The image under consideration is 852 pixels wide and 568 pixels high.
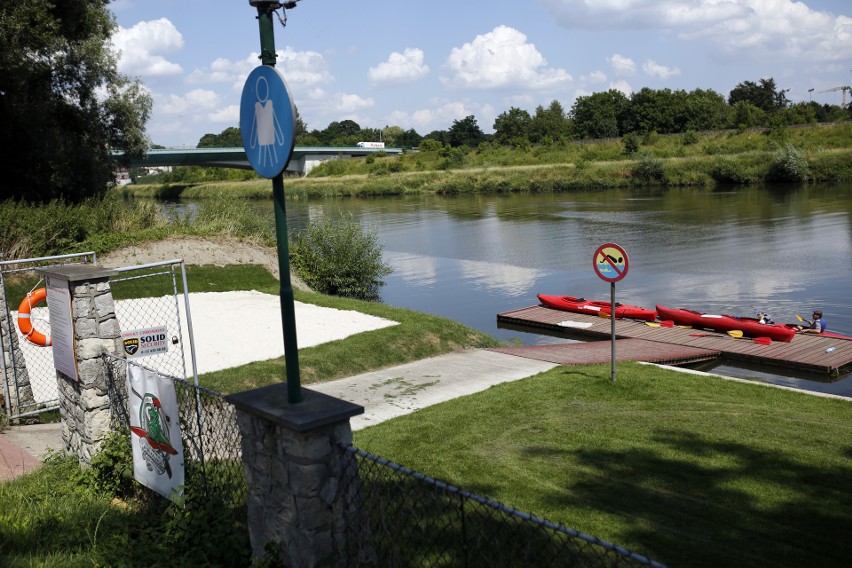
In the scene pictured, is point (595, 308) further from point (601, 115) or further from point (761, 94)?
point (761, 94)

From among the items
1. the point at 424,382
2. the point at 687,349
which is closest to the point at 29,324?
the point at 424,382

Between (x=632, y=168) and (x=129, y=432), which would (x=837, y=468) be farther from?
(x=632, y=168)

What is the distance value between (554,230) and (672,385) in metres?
31.2

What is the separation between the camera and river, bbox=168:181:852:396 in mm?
24203

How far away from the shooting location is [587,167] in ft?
248

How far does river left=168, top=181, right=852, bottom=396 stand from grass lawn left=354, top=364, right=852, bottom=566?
260 inches

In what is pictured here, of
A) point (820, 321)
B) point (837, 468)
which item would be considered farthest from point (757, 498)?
point (820, 321)

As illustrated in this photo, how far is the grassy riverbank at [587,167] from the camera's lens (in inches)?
2547

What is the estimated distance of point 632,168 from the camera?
72.1 metres

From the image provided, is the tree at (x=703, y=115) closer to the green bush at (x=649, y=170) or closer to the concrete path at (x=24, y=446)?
the green bush at (x=649, y=170)

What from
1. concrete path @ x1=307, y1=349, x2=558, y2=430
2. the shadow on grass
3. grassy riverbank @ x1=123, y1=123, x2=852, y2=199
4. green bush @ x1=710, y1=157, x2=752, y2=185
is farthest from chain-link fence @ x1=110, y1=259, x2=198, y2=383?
green bush @ x1=710, y1=157, x2=752, y2=185

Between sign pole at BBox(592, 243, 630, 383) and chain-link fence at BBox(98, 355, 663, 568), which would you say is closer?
chain-link fence at BBox(98, 355, 663, 568)

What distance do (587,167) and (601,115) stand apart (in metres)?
37.0

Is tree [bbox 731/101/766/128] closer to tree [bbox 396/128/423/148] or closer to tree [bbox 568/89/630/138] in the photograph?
tree [bbox 568/89/630/138]
